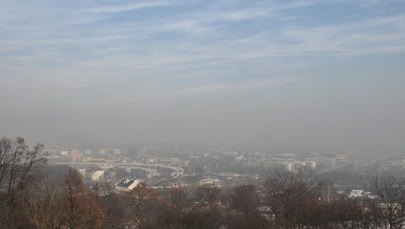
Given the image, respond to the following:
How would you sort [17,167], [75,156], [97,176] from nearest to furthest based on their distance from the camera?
[17,167] → [97,176] → [75,156]

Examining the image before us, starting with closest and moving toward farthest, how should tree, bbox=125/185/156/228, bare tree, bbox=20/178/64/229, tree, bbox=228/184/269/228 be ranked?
bare tree, bbox=20/178/64/229
tree, bbox=228/184/269/228
tree, bbox=125/185/156/228

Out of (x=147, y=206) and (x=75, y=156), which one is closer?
(x=147, y=206)

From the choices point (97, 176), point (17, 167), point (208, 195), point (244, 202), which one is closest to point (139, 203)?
point (208, 195)

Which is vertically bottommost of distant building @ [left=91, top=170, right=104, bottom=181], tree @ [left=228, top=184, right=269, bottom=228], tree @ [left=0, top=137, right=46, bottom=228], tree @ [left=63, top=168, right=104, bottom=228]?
tree @ [left=228, top=184, right=269, bottom=228]

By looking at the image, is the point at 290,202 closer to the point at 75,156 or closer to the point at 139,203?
the point at 139,203

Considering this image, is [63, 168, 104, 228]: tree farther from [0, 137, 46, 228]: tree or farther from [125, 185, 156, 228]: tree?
[125, 185, 156, 228]: tree

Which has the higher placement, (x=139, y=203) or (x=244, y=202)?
(x=139, y=203)

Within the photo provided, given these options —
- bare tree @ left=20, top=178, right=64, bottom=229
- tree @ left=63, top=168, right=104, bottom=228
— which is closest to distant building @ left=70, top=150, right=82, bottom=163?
tree @ left=63, top=168, right=104, bottom=228

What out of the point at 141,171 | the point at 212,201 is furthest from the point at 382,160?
the point at 212,201

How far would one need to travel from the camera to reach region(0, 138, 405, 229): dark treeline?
12289mm

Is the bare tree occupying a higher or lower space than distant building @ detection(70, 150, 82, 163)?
lower

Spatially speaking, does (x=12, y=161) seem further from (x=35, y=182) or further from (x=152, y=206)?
(x=152, y=206)

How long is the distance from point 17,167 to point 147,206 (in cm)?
817

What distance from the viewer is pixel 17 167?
56.9 feet
